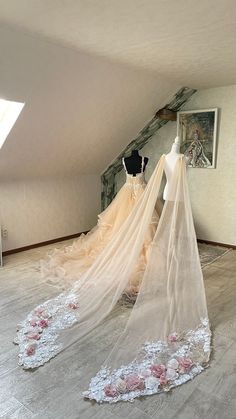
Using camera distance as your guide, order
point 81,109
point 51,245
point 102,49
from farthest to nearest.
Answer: point 51,245 < point 81,109 < point 102,49

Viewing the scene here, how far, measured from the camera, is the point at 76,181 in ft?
17.2

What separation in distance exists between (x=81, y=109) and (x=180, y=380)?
305cm

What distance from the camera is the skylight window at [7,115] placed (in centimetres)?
324

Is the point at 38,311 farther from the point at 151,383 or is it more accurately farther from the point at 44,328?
the point at 151,383

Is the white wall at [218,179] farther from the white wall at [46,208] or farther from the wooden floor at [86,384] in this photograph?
the wooden floor at [86,384]

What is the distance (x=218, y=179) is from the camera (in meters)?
4.69

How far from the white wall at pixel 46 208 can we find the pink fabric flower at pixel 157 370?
296 cm

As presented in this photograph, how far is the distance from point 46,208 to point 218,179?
8.81 ft

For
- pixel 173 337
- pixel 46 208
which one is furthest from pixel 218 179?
pixel 173 337

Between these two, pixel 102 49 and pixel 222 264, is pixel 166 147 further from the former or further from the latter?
pixel 102 49

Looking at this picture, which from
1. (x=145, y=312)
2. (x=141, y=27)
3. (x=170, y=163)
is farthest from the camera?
(x=170, y=163)

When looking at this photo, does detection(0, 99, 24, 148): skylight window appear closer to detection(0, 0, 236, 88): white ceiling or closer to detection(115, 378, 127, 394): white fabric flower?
detection(0, 0, 236, 88): white ceiling

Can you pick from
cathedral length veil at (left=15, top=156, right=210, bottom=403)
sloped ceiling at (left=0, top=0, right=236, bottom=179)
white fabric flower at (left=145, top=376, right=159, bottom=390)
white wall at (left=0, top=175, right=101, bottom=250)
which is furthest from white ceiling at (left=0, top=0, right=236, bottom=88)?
white fabric flower at (left=145, top=376, right=159, bottom=390)

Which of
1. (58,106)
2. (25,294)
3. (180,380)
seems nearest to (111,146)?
(58,106)
